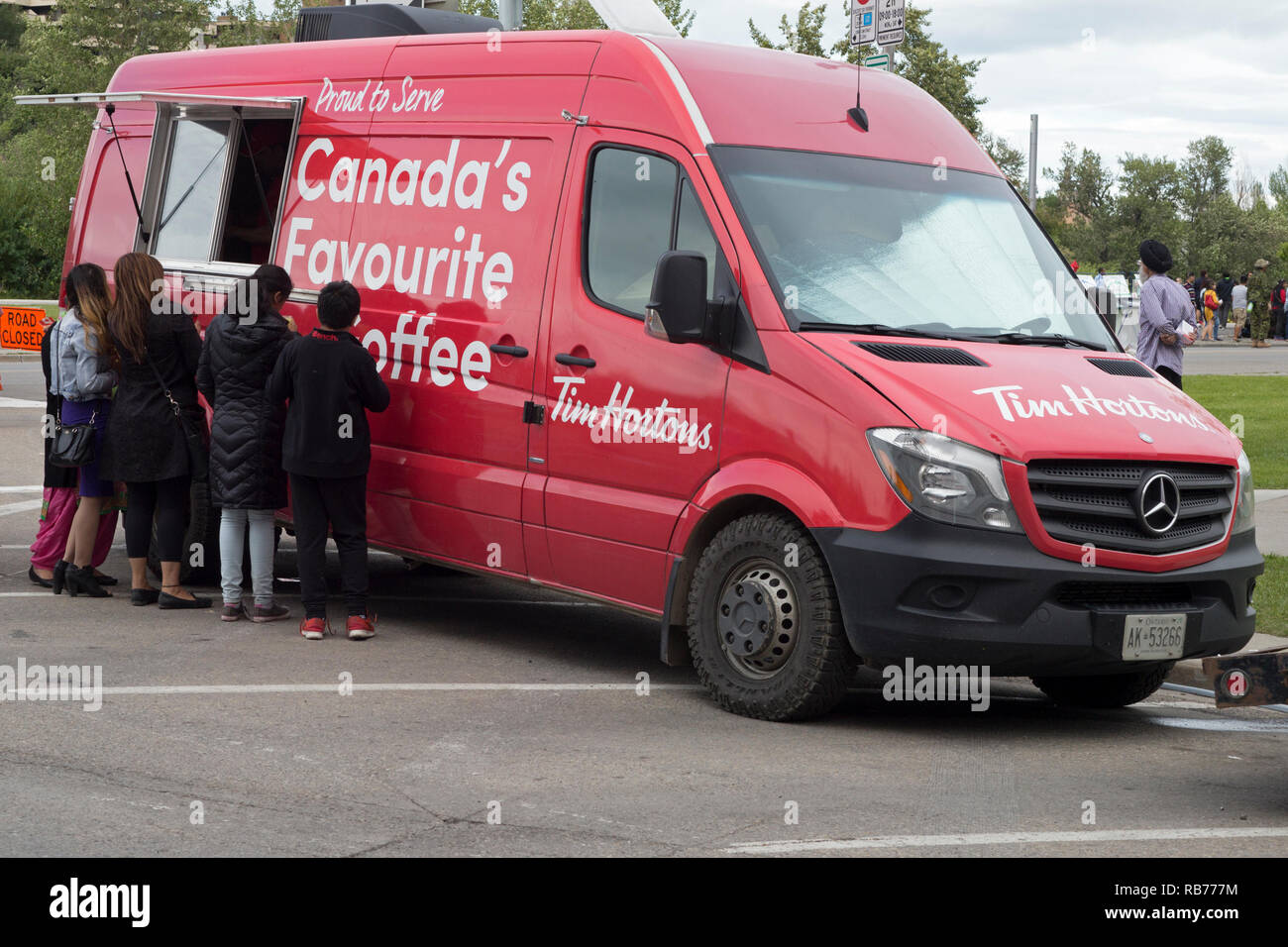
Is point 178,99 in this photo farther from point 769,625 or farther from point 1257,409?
point 1257,409

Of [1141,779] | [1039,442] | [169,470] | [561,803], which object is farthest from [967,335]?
[169,470]

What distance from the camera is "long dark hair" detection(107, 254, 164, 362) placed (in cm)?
871

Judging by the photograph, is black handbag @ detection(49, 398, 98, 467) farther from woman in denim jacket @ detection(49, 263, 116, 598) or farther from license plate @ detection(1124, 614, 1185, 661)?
license plate @ detection(1124, 614, 1185, 661)

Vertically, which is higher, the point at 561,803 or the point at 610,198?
the point at 610,198

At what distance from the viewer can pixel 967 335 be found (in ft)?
22.4

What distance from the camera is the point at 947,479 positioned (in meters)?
6.09

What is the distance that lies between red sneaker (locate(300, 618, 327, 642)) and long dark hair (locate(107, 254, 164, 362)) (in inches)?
68.4

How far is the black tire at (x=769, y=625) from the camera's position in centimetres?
639

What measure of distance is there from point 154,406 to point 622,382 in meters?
3.02

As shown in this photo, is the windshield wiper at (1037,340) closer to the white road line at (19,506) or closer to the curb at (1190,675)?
the curb at (1190,675)

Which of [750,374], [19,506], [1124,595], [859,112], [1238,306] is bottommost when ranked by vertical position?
[19,506]

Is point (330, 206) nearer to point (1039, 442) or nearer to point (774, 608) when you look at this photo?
point (774, 608)

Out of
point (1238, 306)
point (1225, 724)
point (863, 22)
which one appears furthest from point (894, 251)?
point (1238, 306)
